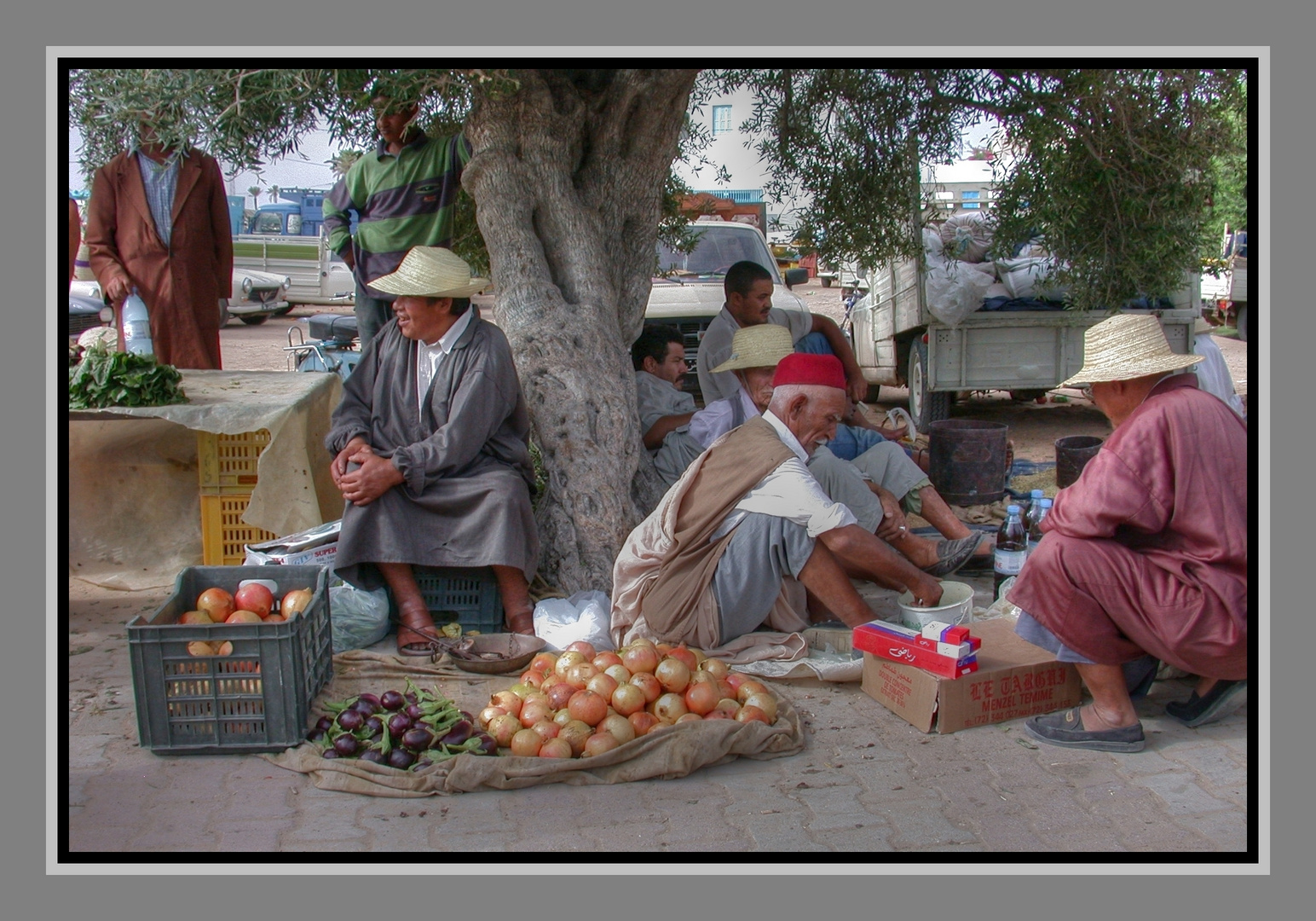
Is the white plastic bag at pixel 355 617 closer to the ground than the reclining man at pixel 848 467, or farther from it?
closer to the ground

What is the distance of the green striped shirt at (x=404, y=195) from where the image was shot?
5.92 meters

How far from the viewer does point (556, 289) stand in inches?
214

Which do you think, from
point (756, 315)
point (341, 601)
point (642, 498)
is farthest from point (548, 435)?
point (756, 315)

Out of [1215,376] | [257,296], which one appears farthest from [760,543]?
[257,296]

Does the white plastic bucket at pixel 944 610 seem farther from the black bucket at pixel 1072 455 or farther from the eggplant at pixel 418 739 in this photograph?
the black bucket at pixel 1072 455

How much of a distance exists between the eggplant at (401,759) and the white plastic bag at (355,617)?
112cm

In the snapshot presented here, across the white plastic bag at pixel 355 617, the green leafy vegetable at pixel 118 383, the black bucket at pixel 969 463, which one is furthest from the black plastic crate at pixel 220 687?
the black bucket at pixel 969 463

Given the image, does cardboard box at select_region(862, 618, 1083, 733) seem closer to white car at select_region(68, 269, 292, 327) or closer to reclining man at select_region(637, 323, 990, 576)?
reclining man at select_region(637, 323, 990, 576)

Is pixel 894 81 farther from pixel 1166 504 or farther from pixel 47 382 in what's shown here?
pixel 47 382

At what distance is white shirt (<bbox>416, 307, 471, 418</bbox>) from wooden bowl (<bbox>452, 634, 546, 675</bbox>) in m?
0.97

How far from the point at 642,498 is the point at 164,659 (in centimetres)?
247

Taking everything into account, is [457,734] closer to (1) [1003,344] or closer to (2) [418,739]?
(2) [418,739]

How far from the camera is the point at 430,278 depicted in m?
4.54

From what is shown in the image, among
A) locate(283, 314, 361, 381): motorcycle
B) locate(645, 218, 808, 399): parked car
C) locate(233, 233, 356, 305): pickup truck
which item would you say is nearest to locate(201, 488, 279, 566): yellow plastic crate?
locate(283, 314, 361, 381): motorcycle
